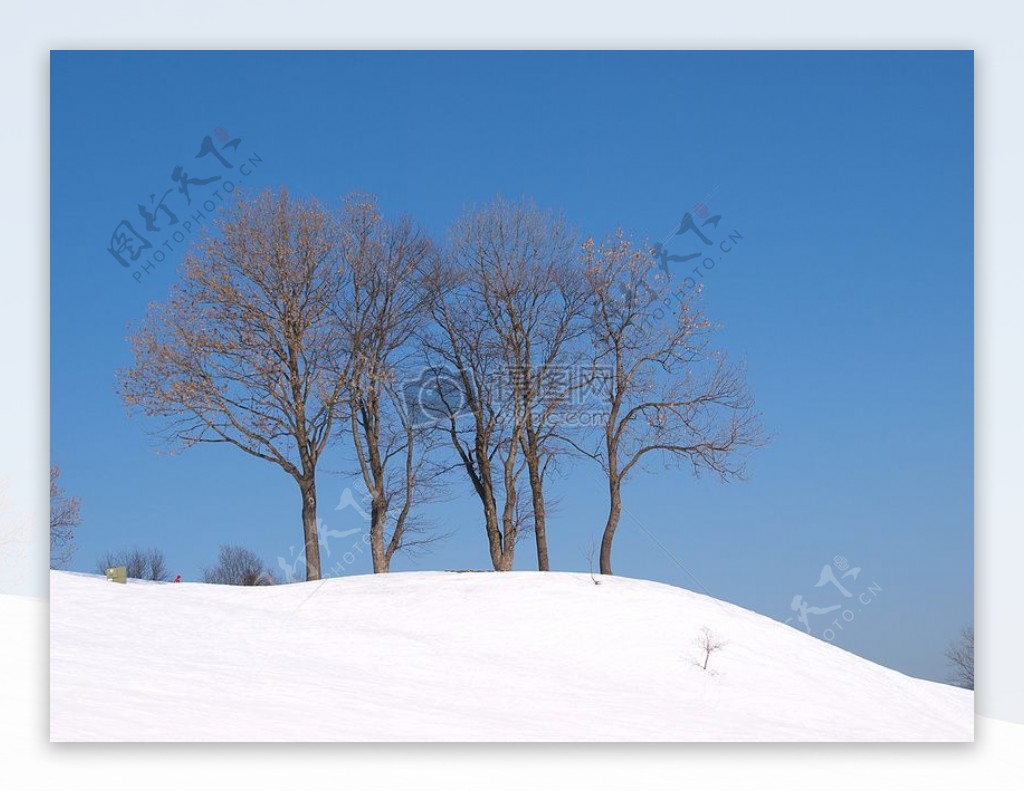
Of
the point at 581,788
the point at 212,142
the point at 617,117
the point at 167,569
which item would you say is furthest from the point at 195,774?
the point at 617,117

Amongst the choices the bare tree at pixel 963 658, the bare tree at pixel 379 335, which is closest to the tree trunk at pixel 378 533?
the bare tree at pixel 379 335

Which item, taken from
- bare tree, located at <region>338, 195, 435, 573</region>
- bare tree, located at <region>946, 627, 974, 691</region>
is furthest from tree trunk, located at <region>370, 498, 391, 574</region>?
bare tree, located at <region>946, 627, 974, 691</region>

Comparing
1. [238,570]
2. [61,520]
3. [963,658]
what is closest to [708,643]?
[963,658]

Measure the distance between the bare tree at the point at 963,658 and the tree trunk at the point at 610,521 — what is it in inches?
182

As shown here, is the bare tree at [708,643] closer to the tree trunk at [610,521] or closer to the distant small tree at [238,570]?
the tree trunk at [610,521]

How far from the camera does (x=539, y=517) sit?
56.4 feet

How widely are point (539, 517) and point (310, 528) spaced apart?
3.22 m

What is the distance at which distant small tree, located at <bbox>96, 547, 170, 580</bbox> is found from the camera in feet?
45.2

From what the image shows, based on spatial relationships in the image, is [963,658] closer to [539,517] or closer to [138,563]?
[539,517]

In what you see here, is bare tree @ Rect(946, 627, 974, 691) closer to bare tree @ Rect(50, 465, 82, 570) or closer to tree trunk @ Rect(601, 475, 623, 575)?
tree trunk @ Rect(601, 475, 623, 575)

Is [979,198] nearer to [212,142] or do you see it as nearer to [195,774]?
[212,142]

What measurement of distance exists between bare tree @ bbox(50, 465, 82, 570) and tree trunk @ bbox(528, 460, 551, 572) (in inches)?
248

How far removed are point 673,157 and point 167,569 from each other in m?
7.74

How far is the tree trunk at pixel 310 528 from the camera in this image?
1642 centimetres
